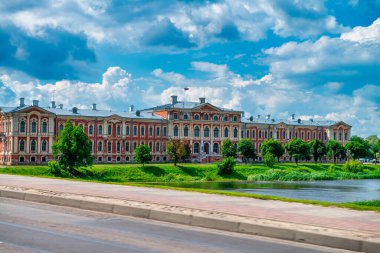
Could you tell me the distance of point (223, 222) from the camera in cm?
1439

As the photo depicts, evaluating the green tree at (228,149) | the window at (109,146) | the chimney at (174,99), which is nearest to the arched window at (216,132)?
the green tree at (228,149)

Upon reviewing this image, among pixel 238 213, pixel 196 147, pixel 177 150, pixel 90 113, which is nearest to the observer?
pixel 238 213

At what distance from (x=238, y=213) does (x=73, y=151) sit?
66107mm

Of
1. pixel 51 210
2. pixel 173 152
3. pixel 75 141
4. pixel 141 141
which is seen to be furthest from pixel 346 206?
pixel 141 141

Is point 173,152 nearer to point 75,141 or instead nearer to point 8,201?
point 75,141

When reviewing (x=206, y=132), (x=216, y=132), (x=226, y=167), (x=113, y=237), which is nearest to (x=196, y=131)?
(x=206, y=132)

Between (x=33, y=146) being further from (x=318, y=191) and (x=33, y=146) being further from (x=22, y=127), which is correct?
(x=318, y=191)

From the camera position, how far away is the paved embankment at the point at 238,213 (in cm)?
1259

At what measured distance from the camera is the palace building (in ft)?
302

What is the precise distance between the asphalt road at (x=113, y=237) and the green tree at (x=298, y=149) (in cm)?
10352

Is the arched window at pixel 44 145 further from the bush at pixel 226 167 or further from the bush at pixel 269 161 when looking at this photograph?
the bush at pixel 269 161

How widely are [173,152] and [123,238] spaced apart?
8547 cm

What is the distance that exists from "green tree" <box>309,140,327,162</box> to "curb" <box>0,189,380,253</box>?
105 metres

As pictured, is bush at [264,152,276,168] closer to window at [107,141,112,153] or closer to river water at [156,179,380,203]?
window at [107,141,112,153]
